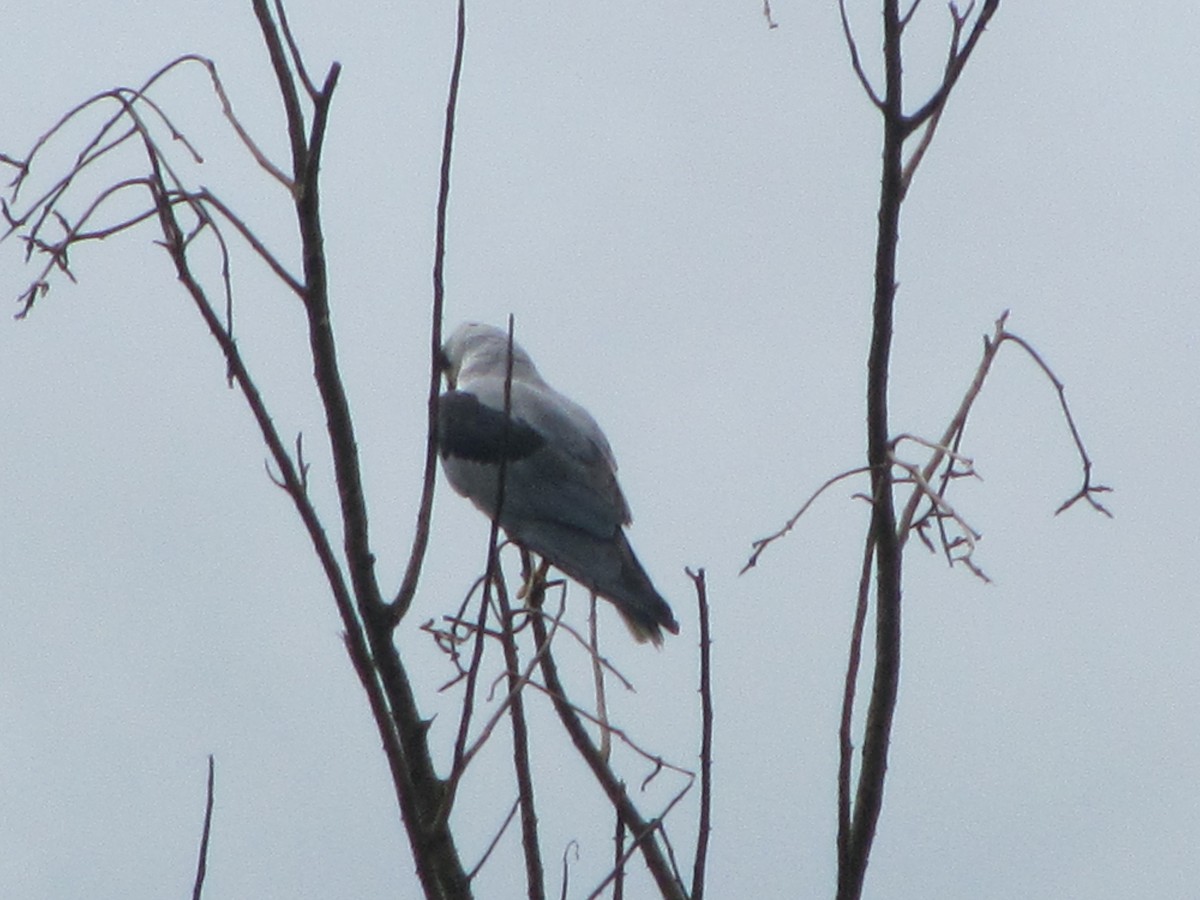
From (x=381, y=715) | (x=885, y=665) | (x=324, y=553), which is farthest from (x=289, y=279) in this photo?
(x=885, y=665)

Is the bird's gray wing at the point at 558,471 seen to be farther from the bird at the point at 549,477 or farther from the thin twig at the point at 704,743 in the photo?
the thin twig at the point at 704,743

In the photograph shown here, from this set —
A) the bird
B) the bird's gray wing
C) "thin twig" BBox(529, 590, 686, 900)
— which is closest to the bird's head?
the bird

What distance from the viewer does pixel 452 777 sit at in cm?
166

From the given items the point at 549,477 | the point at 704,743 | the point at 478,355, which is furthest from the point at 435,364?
the point at 478,355

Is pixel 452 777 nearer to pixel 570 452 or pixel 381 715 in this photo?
pixel 381 715

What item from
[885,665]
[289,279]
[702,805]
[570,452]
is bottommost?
[702,805]

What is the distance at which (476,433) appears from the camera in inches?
218

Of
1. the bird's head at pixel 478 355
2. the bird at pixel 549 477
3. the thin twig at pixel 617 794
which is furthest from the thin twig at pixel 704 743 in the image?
the bird's head at pixel 478 355

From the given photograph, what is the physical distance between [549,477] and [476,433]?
0.33m

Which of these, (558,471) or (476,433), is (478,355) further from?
(558,471)

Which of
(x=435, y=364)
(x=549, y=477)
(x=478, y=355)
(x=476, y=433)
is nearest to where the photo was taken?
(x=435, y=364)

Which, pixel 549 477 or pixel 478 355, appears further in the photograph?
pixel 478 355

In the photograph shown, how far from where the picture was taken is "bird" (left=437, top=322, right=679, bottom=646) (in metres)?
5.04

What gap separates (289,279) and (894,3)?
717 millimetres
